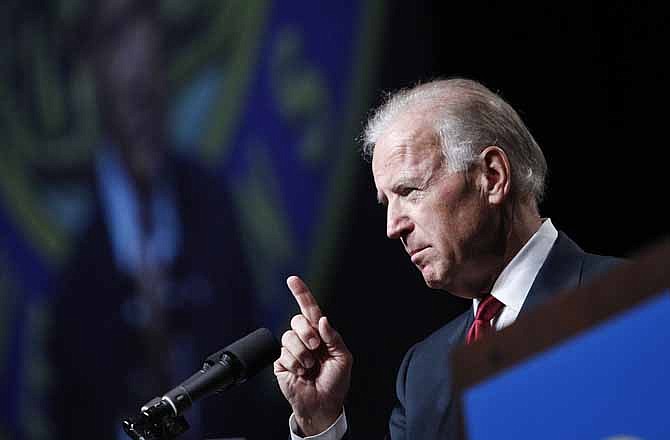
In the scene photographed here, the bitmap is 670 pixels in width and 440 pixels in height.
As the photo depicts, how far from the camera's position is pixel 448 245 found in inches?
83.9

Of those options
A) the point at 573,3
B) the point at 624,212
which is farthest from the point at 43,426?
the point at 573,3

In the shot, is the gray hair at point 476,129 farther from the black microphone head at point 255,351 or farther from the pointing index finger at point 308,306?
the black microphone head at point 255,351

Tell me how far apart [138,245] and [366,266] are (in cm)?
72

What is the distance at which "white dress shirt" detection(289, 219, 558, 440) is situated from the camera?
6.78 feet

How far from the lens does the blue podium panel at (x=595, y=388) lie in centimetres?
81

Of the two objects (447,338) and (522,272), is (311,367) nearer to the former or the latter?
(447,338)

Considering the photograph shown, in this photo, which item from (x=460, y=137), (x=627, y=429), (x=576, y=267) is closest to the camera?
(x=627, y=429)

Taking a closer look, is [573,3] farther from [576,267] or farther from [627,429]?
[627,429]

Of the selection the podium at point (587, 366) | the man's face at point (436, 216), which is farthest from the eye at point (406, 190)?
the podium at point (587, 366)

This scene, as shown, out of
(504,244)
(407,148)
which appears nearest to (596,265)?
(504,244)

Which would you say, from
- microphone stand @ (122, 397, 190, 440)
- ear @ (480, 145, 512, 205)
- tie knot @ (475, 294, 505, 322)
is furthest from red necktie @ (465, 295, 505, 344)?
microphone stand @ (122, 397, 190, 440)

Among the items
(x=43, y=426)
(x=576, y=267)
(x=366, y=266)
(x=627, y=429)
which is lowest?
(x=43, y=426)

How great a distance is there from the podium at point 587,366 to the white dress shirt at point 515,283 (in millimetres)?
1135

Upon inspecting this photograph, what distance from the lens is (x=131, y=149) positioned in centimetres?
341
